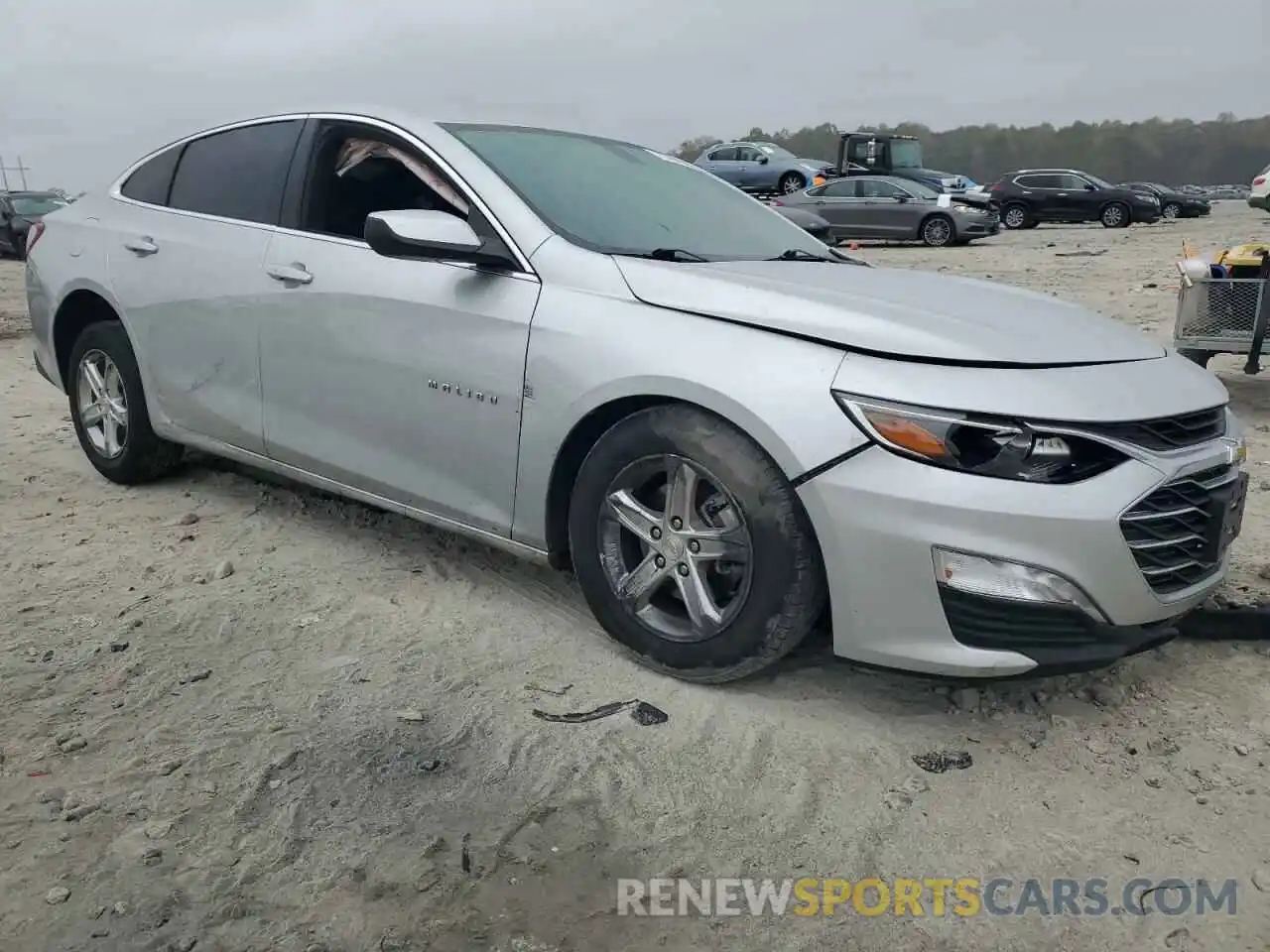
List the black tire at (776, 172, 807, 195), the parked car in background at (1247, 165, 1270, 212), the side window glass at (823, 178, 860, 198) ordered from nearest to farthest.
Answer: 1. the parked car in background at (1247, 165, 1270, 212)
2. the side window glass at (823, 178, 860, 198)
3. the black tire at (776, 172, 807, 195)

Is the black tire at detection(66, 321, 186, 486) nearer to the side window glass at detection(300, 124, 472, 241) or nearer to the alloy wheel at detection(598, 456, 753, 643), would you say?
the side window glass at detection(300, 124, 472, 241)

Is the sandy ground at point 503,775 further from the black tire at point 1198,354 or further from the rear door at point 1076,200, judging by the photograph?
the rear door at point 1076,200

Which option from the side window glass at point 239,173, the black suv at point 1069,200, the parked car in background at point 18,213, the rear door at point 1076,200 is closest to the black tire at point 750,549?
the side window glass at point 239,173

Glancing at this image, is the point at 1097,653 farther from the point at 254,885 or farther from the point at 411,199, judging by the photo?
the point at 411,199

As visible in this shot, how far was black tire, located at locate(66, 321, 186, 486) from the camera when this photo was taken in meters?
4.49

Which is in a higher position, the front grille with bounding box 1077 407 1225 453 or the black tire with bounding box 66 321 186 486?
the front grille with bounding box 1077 407 1225 453

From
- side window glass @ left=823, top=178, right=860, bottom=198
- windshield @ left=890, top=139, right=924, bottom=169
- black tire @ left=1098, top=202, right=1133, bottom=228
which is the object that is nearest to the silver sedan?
side window glass @ left=823, top=178, right=860, bottom=198

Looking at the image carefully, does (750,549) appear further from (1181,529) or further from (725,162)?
(725,162)

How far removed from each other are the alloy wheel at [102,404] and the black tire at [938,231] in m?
17.1

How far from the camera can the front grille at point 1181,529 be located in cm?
256

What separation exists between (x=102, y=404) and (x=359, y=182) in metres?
1.81

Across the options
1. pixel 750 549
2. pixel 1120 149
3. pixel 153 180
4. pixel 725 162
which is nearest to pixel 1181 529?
pixel 750 549

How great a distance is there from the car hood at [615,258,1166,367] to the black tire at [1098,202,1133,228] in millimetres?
23095

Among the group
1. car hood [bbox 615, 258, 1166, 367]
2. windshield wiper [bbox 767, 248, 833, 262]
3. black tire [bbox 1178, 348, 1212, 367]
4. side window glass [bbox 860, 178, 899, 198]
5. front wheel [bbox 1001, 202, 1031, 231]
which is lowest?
black tire [bbox 1178, 348, 1212, 367]
